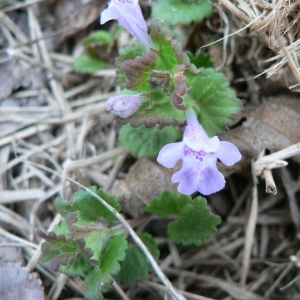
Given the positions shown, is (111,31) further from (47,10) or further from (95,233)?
(95,233)

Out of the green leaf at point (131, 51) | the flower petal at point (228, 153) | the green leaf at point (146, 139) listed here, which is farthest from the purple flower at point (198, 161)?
the green leaf at point (131, 51)

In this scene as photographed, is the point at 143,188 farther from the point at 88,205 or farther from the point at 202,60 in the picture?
the point at 202,60

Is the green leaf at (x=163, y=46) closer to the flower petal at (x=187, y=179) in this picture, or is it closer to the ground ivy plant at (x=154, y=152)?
the ground ivy plant at (x=154, y=152)

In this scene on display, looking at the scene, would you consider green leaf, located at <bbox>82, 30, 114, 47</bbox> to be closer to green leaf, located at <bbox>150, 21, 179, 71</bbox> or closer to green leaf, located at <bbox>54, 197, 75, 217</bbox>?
green leaf, located at <bbox>150, 21, 179, 71</bbox>

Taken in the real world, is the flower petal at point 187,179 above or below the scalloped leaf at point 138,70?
below

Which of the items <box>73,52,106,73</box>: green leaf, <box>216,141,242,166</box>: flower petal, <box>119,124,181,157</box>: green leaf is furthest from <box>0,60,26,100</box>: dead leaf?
<box>216,141,242,166</box>: flower petal
